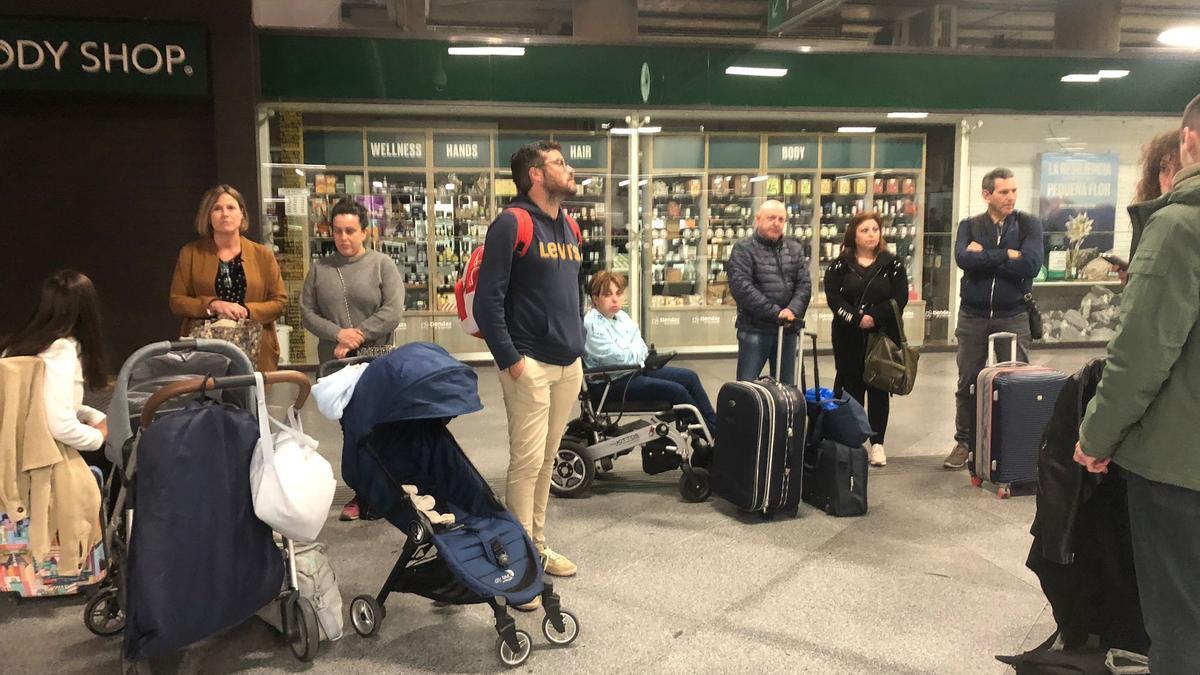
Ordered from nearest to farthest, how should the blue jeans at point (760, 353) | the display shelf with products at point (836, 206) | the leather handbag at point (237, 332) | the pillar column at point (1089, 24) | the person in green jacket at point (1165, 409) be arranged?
1. the person in green jacket at point (1165, 409)
2. the leather handbag at point (237, 332)
3. the blue jeans at point (760, 353)
4. the display shelf with products at point (836, 206)
5. the pillar column at point (1089, 24)

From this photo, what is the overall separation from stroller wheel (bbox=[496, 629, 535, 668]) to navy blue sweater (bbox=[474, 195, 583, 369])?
97 centimetres

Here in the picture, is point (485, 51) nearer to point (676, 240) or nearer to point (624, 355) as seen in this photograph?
point (676, 240)

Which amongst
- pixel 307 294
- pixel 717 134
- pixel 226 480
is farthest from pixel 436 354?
pixel 717 134

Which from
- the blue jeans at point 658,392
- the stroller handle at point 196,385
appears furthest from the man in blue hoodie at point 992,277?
the stroller handle at point 196,385

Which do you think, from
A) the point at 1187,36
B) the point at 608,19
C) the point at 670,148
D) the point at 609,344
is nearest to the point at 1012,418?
the point at 609,344

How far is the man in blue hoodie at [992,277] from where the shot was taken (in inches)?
189

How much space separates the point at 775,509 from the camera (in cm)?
408

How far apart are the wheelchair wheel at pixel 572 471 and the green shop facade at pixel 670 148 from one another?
3.80 metres

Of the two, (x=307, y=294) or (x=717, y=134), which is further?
(x=717, y=134)

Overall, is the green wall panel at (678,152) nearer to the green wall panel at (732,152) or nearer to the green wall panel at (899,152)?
the green wall panel at (732,152)

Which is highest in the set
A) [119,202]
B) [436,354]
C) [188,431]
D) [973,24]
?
[973,24]

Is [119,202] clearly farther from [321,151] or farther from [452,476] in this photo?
[452,476]

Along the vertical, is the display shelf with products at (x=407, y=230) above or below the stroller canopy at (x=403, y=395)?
above

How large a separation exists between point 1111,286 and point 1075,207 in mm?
1002
